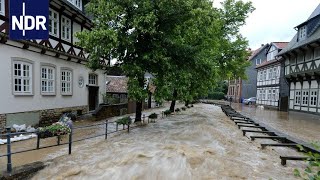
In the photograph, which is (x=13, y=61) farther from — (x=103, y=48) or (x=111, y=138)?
(x=111, y=138)

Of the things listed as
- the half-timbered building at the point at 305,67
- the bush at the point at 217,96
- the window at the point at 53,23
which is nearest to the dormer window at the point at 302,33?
the half-timbered building at the point at 305,67

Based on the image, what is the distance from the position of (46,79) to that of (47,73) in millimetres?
428

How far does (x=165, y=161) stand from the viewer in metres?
10.3

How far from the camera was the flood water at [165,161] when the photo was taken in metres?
9.19

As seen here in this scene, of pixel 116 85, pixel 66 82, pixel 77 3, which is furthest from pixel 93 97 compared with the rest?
pixel 116 85

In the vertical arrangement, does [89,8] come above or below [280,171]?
above

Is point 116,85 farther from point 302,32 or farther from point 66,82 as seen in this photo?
point 302,32

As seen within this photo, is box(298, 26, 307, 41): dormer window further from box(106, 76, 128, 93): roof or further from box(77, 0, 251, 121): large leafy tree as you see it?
box(106, 76, 128, 93): roof

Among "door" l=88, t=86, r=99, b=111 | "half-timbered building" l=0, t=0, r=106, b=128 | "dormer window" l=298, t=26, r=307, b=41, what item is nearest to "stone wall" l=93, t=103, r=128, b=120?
"half-timbered building" l=0, t=0, r=106, b=128

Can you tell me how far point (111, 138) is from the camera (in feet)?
47.3

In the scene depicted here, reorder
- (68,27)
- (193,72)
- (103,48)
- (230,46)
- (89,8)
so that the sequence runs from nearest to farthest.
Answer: (103,48)
(89,8)
(193,72)
(68,27)
(230,46)

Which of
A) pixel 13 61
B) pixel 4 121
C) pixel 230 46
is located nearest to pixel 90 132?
pixel 4 121

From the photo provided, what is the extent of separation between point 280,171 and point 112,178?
507 centimetres

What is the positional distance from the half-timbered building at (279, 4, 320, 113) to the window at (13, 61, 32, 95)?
23.2m
